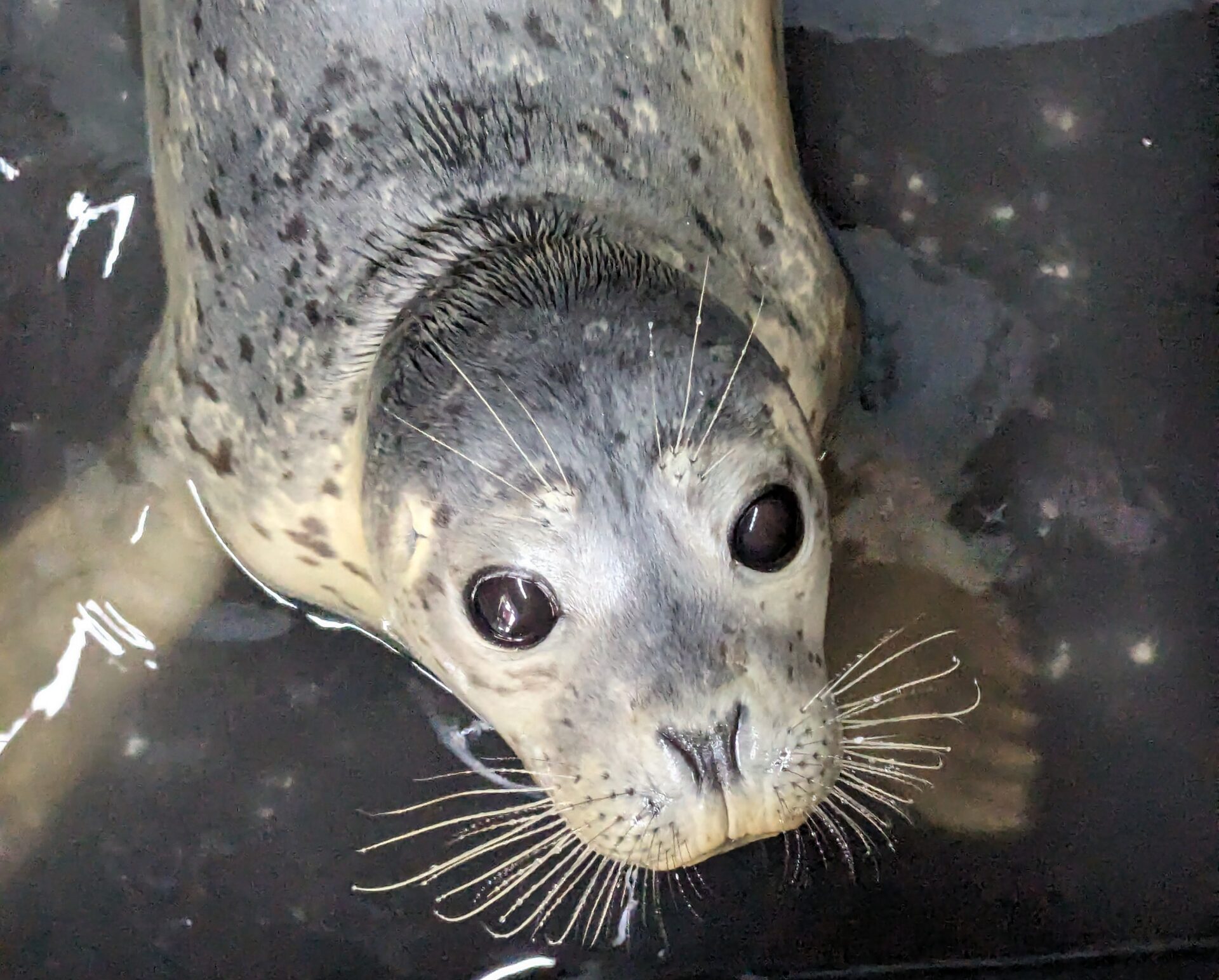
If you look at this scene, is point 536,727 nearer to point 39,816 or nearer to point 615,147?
point 615,147

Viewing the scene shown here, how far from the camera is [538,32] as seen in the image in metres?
1.65

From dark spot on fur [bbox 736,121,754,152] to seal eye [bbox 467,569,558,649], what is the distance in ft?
3.09

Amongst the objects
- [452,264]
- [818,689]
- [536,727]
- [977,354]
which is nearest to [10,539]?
[452,264]

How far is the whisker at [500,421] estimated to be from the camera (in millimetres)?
1325

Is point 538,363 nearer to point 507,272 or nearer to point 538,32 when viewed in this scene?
point 507,272

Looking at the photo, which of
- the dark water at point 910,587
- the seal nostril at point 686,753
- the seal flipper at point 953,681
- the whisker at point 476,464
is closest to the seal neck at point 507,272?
the whisker at point 476,464

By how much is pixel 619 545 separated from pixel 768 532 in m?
0.20

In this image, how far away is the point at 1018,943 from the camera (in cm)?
231

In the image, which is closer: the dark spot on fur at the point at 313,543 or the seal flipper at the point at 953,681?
the dark spot on fur at the point at 313,543

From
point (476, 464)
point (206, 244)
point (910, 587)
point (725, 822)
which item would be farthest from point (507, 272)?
point (910, 587)

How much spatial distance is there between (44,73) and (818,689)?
2122 millimetres

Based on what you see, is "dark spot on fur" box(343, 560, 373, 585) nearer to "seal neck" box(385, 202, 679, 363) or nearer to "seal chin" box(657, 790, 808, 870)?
"seal neck" box(385, 202, 679, 363)

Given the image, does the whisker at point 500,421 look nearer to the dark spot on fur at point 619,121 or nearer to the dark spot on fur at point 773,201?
Answer: the dark spot on fur at point 619,121

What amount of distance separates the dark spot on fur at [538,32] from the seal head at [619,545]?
1.20 feet
